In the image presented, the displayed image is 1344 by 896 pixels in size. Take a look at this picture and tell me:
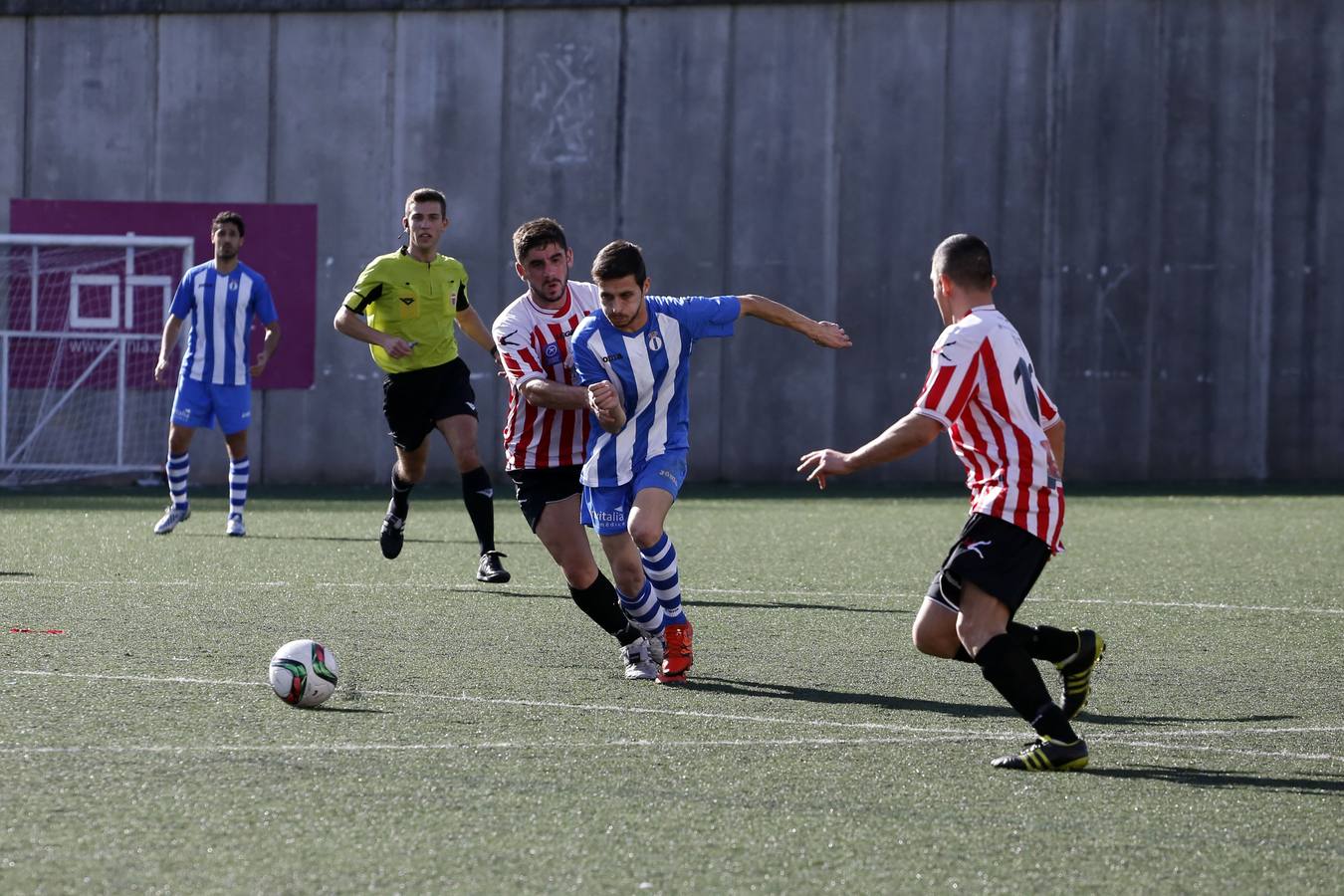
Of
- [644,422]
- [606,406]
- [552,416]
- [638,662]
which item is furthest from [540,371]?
[638,662]

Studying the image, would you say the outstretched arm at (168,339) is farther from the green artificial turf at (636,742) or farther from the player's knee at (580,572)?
the player's knee at (580,572)

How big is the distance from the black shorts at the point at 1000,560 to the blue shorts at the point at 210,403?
23.7 ft

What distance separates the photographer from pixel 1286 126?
52.3 ft

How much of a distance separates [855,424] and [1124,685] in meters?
10.8

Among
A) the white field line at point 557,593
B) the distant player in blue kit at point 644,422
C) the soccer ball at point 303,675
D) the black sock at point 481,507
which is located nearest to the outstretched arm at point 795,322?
the distant player in blue kit at point 644,422

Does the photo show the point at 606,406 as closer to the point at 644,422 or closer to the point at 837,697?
the point at 644,422

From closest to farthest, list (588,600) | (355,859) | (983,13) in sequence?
(355,859), (588,600), (983,13)

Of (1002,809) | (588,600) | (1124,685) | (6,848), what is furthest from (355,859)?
(1124,685)

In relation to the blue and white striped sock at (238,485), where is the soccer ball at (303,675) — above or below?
below

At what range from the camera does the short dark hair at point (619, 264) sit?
5.32 meters

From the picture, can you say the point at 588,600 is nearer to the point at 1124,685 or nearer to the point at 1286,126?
the point at 1124,685

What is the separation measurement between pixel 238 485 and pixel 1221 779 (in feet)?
25.3

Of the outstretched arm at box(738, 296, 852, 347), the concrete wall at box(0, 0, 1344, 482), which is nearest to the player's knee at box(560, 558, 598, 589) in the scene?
the outstretched arm at box(738, 296, 852, 347)

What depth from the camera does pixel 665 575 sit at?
5.60 metres
